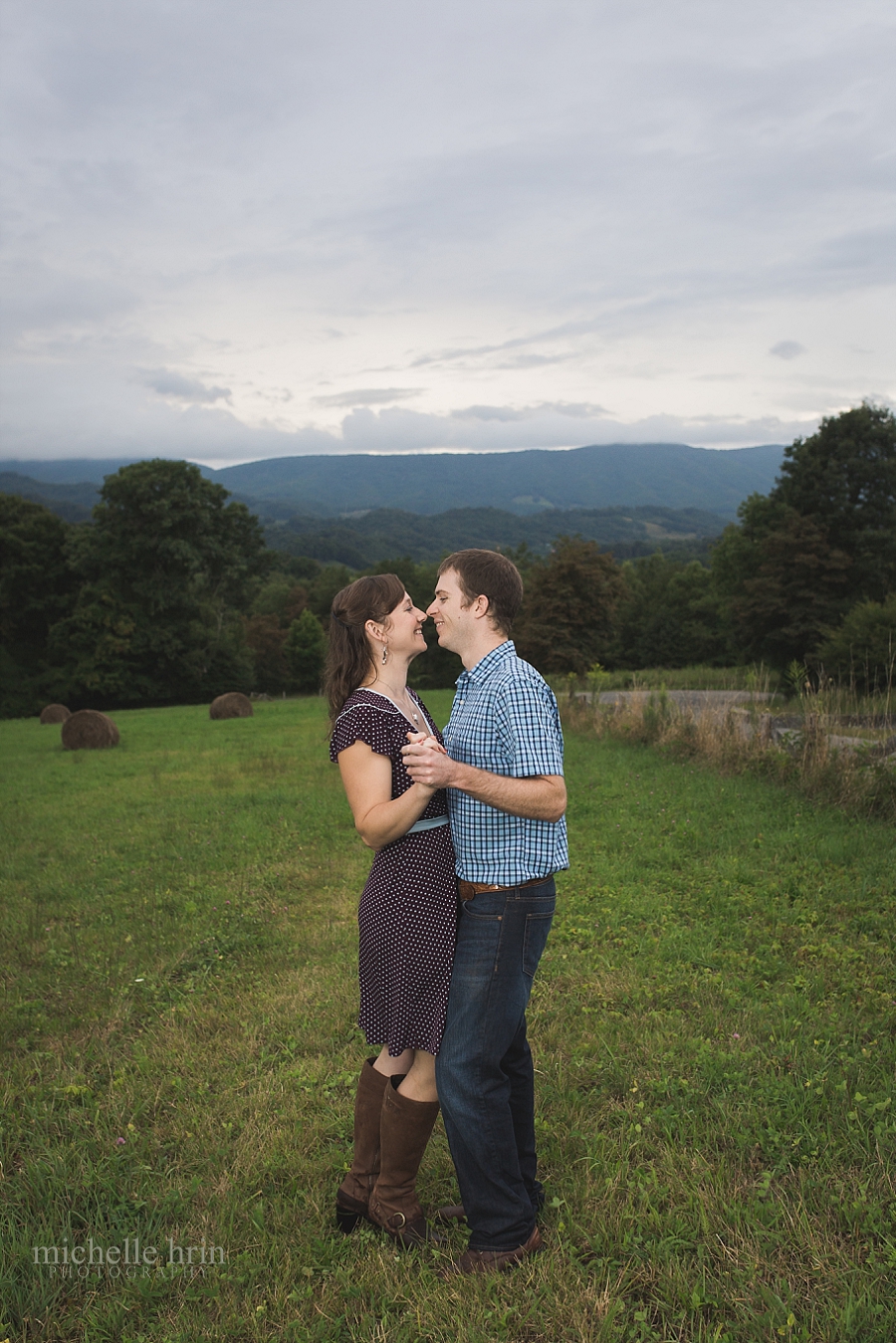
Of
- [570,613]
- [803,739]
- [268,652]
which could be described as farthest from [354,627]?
[268,652]

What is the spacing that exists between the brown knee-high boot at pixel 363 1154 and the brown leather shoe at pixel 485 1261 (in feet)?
1.25

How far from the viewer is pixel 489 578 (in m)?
2.68

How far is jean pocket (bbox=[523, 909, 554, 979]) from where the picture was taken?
2615 millimetres

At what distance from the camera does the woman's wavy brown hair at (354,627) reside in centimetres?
285

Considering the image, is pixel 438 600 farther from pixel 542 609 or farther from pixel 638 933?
pixel 542 609

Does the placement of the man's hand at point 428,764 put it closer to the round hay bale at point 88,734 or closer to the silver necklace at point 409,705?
the silver necklace at point 409,705

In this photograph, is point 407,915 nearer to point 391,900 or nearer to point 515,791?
point 391,900

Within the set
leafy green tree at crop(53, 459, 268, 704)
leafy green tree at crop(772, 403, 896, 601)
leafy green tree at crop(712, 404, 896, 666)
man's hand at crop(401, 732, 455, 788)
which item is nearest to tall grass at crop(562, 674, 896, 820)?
man's hand at crop(401, 732, 455, 788)

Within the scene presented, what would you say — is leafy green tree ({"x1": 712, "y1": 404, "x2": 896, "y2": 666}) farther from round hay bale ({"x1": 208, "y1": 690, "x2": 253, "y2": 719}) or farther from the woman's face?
the woman's face

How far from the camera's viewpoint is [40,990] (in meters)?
5.27

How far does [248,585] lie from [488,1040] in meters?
42.9

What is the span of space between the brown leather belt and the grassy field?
3.90 ft

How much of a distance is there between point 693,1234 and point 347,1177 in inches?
47.0

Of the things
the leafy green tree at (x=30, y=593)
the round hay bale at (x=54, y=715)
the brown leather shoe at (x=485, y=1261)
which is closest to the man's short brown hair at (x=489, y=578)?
the brown leather shoe at (x=485, y=1261)
